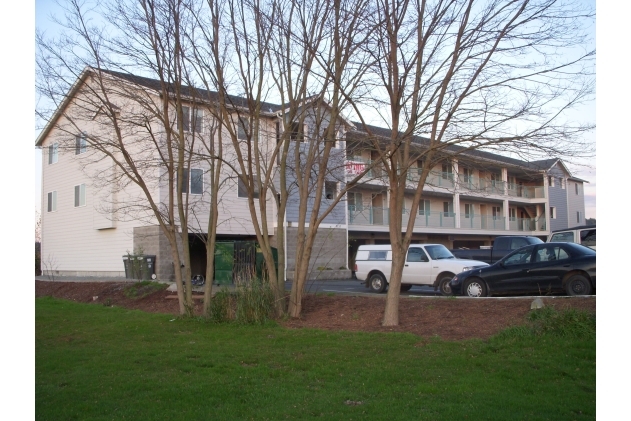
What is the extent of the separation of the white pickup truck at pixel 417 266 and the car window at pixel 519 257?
2292 mm

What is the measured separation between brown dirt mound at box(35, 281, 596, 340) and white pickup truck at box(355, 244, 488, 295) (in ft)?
14.5

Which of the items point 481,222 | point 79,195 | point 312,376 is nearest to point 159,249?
point 79,195

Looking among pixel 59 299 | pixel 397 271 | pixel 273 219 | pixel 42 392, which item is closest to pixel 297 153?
pixel 397 271

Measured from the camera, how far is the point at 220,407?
262 inches

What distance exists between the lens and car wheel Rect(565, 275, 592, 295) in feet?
46.1

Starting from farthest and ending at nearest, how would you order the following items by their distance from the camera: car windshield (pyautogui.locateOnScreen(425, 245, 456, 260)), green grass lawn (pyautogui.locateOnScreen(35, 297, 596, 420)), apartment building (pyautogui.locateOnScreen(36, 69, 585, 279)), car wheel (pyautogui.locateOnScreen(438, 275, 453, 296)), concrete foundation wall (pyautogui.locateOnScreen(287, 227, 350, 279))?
1. concrete foundation wall (pyautogui.locateOnScreen(287, 227, 350, 279))
2. apartment building (pyautogui.locateOnScreen(36, 69, 585, 279))
3. car windshield (pyautogui.locateOnScreen(425, 245, 456, 260))
4. car wheel (pyautogui.locateOnScreen(438, 275, 453, 296))
5. green grass lawn (pyautogui.locateOnScreen(35, 297, 596, 420))

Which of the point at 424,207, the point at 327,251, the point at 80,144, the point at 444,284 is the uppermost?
the point at 80,144

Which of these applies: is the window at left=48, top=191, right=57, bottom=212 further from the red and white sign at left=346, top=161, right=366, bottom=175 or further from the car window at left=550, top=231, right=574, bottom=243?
the car window at left=550, top=231, right=574, bottom=243

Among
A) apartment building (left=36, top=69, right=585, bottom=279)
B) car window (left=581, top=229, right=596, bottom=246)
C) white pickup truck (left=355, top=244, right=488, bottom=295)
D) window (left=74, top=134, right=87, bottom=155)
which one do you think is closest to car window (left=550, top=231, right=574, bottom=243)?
car window (left=581, top=229, right=596, bottom=246)

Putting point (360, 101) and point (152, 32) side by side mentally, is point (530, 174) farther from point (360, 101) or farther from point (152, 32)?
point (152, 32)

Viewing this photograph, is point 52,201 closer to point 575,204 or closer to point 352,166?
point 352,166

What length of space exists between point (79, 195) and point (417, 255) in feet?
60.5

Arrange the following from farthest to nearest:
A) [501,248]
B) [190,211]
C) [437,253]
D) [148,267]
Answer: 1. [501,248]
2. [148,267]
3. [190,211]
4. [437,253]

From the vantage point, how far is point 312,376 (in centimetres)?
796
